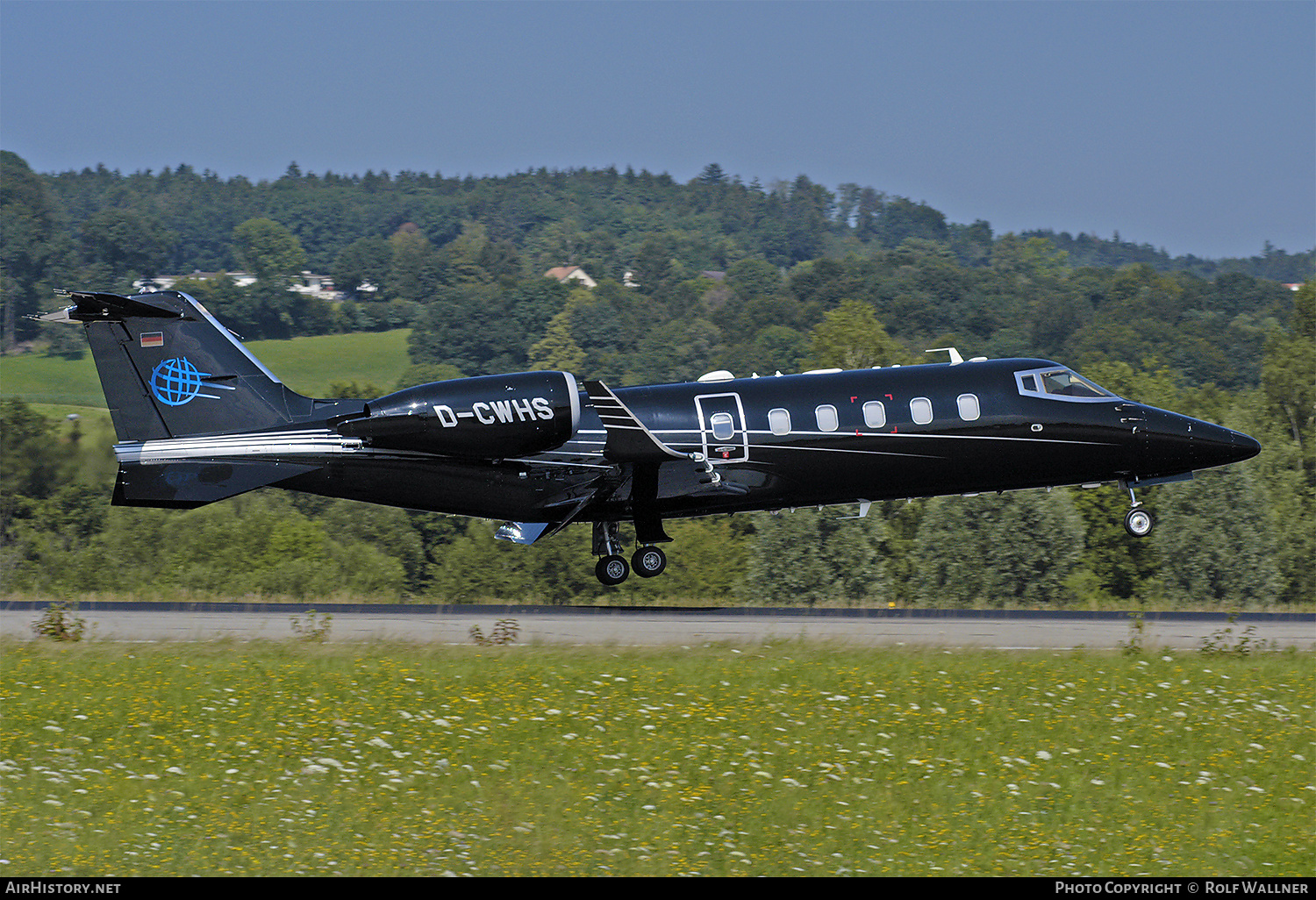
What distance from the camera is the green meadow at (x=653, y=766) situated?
40.8ft

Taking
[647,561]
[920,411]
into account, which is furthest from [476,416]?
[920,411]

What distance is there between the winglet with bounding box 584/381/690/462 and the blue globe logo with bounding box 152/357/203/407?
6.86 metres

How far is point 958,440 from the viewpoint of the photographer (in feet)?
83.8

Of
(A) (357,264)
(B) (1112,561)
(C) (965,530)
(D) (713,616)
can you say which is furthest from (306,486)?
(A) (357,264)

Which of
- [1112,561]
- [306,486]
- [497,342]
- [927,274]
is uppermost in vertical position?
[927,274]

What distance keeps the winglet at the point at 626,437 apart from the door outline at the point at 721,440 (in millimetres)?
510

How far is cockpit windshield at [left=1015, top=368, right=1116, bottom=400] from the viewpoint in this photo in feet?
85.4

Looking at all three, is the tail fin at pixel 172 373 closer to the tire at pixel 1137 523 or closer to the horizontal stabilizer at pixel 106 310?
the horizontal stabilizer at pixel 106 310

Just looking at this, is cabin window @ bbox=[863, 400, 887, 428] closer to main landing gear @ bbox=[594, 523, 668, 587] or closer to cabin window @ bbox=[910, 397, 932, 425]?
cabin window @ bbox=[910, 397, 932, 425]

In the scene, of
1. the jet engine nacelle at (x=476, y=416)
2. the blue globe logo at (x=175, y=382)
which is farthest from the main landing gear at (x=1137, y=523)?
the blue globe logo at (x=175, y=382)

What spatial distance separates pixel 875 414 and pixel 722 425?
2860mm

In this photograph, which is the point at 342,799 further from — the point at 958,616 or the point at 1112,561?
the point at 1112,561

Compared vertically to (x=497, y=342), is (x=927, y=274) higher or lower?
higher

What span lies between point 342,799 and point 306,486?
1147 cm
